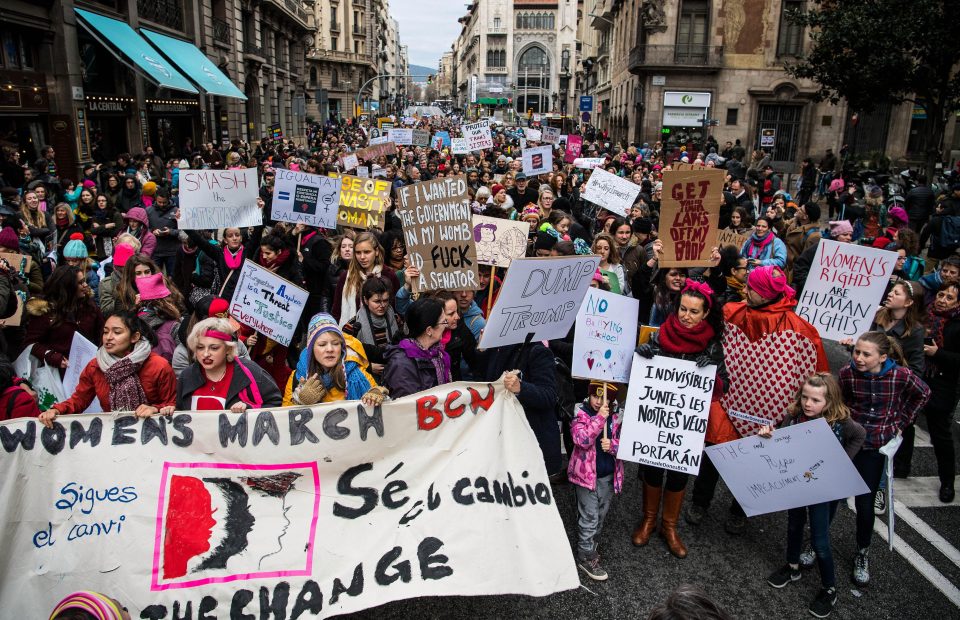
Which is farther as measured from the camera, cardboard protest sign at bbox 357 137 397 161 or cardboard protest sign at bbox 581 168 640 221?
cardboard protest sign at bbox 357 137 397 161

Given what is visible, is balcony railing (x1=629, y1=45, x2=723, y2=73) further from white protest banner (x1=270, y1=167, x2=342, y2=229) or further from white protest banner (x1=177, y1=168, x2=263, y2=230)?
white protest banner (x1=177, y1=168, x2=263, y2=230)

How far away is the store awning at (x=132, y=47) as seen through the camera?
17906mm

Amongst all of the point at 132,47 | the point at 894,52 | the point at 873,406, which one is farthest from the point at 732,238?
the point at 132,47

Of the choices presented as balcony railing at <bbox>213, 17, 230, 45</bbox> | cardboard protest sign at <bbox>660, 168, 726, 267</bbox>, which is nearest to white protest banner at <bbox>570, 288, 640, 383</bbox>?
cardboard protest sign at <bbox>660, 168, 726, 267</bbox>

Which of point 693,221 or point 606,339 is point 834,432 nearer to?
point 606,339

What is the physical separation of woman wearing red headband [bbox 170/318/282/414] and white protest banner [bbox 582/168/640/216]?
676 cm

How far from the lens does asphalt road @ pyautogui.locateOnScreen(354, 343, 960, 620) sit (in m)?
3.95

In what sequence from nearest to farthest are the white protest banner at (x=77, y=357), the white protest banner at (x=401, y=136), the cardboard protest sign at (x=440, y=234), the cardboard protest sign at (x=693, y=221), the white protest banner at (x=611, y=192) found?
the white protest banner at (x=77, y=357) < the cardboard protest sign at (x=440, y=234) < the cardboard protest sign at (x=693, y=221) < the white protest banner at (x=611, y=192) < the white protest banner at (x=401, y=136)

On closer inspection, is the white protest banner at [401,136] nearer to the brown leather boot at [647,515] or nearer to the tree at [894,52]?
the tree at [894,52]

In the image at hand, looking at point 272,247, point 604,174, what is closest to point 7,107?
point 272,247

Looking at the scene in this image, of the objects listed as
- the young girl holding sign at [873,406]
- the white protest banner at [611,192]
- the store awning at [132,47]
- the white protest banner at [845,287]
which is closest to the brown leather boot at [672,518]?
the young girl holding sign at [873,406]

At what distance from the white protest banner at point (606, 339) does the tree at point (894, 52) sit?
16294 mm

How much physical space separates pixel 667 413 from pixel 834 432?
98cm

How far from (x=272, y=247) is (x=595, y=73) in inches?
2312
